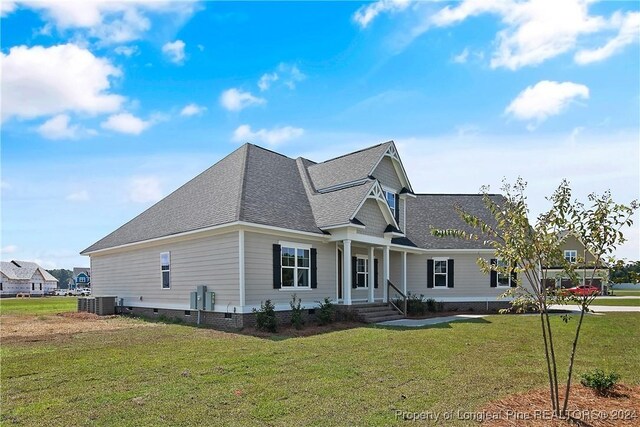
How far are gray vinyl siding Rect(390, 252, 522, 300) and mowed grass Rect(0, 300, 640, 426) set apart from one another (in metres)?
11.9

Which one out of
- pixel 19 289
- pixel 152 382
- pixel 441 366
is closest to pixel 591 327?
pixel 441 366

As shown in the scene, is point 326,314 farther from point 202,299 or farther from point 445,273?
point 445,273

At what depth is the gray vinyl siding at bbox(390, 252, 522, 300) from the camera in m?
24.8

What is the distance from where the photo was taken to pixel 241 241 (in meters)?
14.9

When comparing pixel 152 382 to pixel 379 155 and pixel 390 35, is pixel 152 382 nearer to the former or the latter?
pixel 390 35

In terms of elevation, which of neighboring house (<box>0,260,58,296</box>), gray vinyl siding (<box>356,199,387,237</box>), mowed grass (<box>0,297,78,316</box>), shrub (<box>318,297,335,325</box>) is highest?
gray vinyl siding (<box>356,199,387,237</box>)

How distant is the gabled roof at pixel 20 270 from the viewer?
8200cm

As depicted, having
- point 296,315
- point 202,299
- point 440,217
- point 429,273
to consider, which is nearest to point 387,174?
point 429,273

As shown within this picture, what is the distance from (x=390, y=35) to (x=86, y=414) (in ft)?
38.0

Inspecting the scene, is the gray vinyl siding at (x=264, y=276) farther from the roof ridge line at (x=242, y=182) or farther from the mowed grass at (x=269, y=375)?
the mowed grass at (x=269, y=375)

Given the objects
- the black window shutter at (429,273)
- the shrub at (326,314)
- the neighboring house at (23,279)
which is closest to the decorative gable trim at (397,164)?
the black window shutter at (429,273)

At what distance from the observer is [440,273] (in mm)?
25109

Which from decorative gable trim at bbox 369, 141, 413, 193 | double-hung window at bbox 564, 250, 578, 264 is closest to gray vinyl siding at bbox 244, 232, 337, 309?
decorative gable trim at bbox 369, 141, 413, 193

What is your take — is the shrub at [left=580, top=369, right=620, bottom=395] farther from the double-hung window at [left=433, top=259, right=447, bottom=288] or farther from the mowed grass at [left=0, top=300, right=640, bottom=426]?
the double-hung window at [left=433, top=259, right=447, bottom=288]
